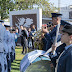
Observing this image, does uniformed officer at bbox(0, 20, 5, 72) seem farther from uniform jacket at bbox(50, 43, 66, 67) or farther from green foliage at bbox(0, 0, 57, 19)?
green foliage at bbox(0, 0, 57, 19)

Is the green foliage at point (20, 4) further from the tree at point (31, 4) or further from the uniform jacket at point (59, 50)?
the uniform jacket at point (59, 50)

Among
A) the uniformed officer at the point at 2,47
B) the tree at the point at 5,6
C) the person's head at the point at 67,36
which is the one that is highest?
the tree at the point at 5,6

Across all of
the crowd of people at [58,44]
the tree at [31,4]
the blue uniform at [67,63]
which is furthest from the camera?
the tree at [31,4]

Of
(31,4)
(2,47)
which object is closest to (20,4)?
(31,4)

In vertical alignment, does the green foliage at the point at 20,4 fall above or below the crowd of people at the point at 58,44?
above

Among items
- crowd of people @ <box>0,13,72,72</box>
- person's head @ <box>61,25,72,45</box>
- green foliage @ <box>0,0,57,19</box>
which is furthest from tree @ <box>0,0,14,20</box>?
person's head @ <box>61,25,72,45</box>

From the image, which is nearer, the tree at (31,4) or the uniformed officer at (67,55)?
the uniformed officer at (67,55)

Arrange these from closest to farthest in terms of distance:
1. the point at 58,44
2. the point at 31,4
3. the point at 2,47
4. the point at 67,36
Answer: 1. the point at 67,36
2. the point at 58,44
3. the point at 2,47
4. the point at 31,4

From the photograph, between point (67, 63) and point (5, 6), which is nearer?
point (67, 63)

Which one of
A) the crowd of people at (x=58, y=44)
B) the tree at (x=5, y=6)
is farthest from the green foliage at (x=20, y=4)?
the crowd of people at (x=58, y=44)

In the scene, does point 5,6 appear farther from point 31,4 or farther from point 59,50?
point 59,50

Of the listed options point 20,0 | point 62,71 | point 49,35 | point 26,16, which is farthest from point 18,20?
point 62,71

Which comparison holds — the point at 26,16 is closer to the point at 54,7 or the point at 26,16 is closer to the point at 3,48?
the point at 3,48

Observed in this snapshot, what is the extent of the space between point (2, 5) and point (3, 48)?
15.3 meters
